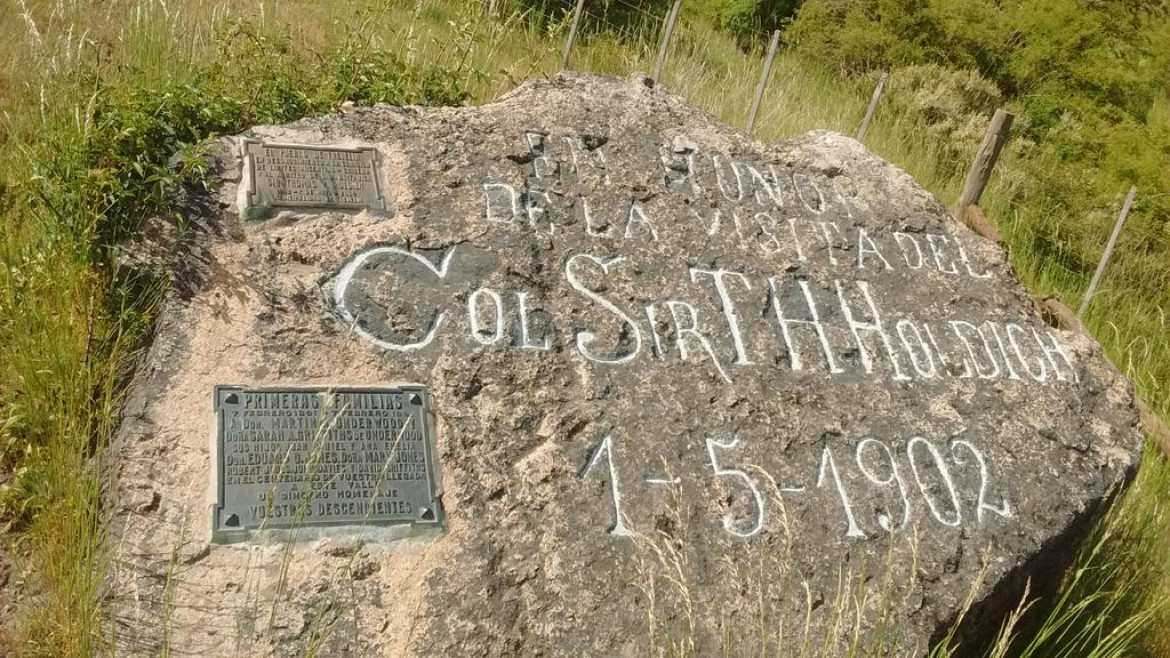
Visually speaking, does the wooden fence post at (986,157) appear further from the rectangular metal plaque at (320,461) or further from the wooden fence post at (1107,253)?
the rectangular metal plaque at (320,461)

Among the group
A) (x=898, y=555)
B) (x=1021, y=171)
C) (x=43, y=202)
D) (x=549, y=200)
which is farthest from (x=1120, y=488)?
(x=1021, y=171)

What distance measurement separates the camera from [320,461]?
264 cm

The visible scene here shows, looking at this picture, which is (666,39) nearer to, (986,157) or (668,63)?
(668,63)

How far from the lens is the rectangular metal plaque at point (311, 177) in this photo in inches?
130

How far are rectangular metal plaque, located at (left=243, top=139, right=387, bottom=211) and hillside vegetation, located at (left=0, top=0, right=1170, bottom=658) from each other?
0.22 m

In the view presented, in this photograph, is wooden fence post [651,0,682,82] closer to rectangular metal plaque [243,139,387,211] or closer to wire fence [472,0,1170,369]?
wire fence [472,0,1170,369]

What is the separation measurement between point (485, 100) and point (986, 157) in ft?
9.75

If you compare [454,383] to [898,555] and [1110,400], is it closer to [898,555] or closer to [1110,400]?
[898,555]

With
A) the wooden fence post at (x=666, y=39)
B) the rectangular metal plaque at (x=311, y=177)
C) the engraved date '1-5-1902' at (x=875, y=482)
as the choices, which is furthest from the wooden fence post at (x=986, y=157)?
the rectangular metal plaque at (x=311, y=177)

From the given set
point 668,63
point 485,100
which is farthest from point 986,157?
point 485,100

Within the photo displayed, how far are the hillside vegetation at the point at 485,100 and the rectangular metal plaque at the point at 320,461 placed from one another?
34cm

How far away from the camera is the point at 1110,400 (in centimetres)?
375

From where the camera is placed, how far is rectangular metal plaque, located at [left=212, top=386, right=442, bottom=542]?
2.54m

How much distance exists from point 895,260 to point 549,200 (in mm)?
1461
